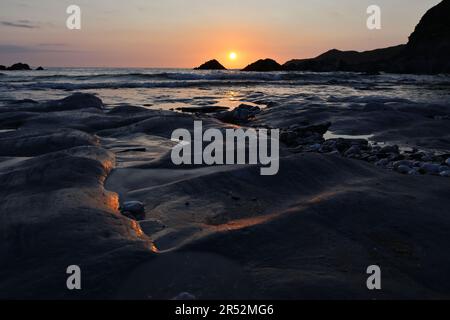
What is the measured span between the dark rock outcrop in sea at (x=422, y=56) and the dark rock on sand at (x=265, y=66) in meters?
2.32

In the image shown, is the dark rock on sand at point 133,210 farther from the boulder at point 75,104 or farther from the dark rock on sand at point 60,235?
the boulder at point 75,104

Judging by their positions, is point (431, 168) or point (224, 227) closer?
point (224, 227)

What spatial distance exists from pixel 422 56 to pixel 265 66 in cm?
2884

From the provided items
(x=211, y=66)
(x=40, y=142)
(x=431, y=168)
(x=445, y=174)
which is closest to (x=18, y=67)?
(x=211, y=66)

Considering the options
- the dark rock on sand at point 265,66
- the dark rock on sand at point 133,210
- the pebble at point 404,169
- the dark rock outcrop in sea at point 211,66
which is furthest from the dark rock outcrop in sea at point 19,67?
the pebble at point 404,169

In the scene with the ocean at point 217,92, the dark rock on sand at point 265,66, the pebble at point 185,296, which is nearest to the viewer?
the pebble at point 185,296

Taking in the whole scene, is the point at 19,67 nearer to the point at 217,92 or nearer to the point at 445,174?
the point at 217,92

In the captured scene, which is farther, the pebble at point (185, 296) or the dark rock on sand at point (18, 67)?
Result: the dark rock on sand at point (18, 67)

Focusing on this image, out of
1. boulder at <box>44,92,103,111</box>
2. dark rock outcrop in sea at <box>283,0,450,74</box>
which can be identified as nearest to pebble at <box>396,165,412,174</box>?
boulder at <box>44,92,103,111</box>

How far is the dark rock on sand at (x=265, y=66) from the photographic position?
2739 inches

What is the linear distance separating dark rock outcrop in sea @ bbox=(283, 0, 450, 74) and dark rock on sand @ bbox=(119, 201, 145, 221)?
2553 inches

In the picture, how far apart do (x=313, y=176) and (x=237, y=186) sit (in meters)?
0.87

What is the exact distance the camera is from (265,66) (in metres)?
69.8
